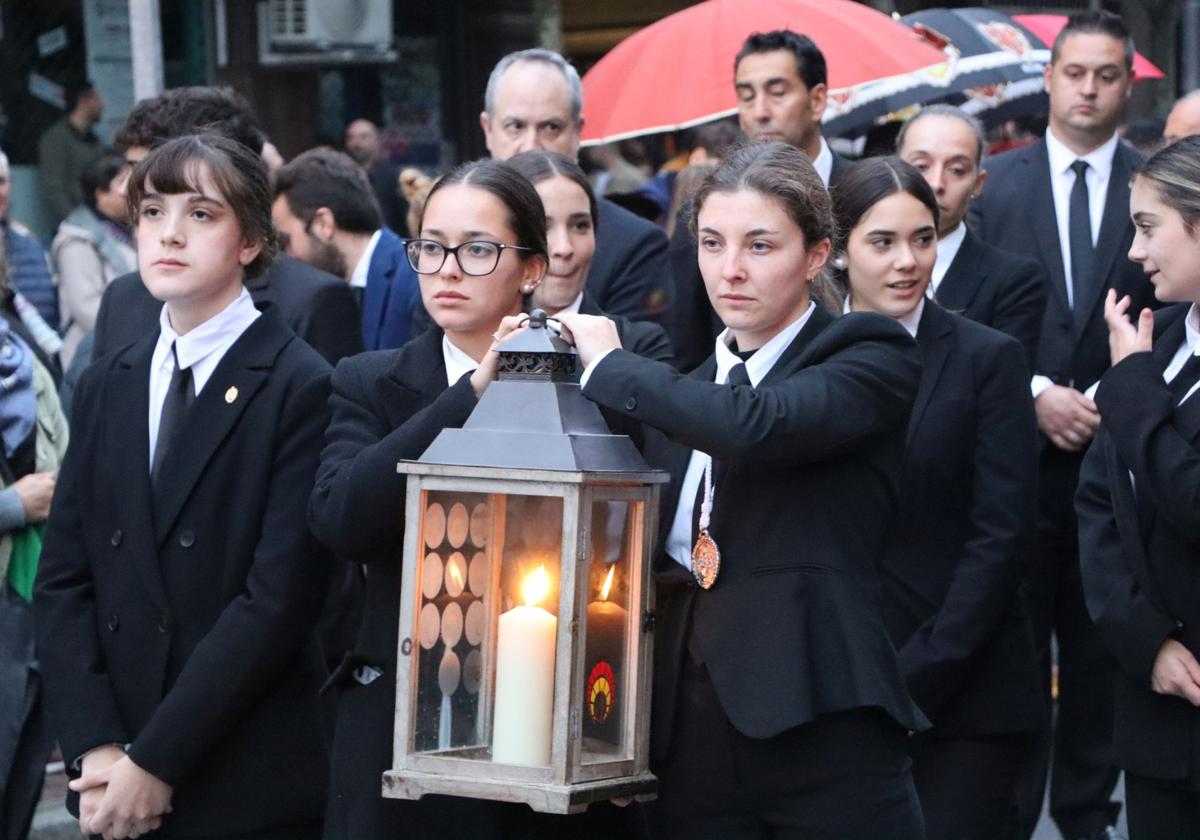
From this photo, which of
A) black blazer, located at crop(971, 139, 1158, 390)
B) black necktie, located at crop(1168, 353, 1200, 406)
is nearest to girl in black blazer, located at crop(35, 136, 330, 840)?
black necktie, located at crop(1168, 353, 1200, 406)

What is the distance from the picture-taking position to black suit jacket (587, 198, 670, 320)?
5.64m

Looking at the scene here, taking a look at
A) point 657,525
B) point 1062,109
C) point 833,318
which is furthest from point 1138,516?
point 1062,109

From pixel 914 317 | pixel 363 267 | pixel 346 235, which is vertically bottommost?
pixel 363 267

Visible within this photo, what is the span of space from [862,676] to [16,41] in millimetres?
9460

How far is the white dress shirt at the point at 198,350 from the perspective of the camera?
418 cm

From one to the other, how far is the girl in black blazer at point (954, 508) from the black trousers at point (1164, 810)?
0.48 m

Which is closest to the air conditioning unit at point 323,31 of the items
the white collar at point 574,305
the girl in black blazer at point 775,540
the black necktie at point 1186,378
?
the white collar at point 574,305

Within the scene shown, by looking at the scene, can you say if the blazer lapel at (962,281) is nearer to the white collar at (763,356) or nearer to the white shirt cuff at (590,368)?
the white collar at (763,356)

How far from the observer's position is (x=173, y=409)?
4180 mm

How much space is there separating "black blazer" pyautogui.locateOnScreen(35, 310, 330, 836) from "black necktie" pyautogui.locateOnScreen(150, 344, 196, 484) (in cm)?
3

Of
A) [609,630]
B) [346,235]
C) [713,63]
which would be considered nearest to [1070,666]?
[713,63]

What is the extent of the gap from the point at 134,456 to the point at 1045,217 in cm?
348

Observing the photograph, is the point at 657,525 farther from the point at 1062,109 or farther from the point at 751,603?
the point at 1062,109

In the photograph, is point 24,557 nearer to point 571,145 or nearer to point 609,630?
point 571,145
